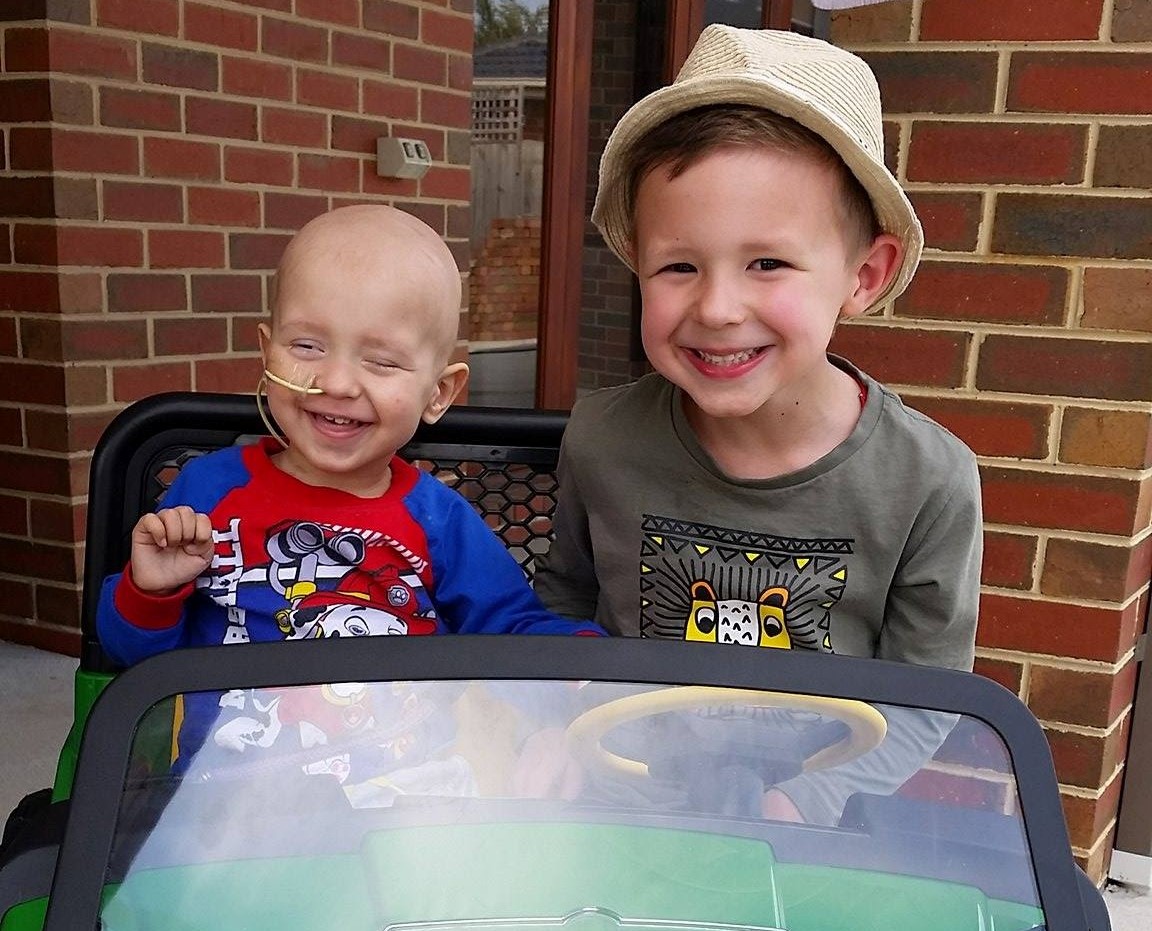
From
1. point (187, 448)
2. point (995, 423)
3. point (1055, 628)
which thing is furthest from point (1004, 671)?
point (187, 448)

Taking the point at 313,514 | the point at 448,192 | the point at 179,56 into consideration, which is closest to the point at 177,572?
the point at 313,514

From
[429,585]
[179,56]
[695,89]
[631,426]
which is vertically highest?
[179,56]

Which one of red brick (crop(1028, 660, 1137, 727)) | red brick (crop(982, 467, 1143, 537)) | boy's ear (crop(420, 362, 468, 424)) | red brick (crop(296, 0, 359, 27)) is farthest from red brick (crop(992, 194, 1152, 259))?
red brick (crop(296, 0, 359, 27))

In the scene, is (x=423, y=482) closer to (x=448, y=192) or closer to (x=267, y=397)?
(x=267, y=397)

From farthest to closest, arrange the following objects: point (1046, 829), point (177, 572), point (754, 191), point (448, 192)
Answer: point (448, 192) → point (177, 572) → point (754, 191) → point (1046, 829)

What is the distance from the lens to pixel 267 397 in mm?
1371

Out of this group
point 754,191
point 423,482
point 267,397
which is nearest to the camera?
point 754,191

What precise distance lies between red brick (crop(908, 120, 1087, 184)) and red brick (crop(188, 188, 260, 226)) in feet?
6.30

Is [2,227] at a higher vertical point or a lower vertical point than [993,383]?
higher

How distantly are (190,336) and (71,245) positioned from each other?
1.36 ft

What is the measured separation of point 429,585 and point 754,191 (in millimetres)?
655

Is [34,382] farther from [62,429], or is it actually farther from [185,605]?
[185,605]

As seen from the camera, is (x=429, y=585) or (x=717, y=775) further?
(x=429, y=585)

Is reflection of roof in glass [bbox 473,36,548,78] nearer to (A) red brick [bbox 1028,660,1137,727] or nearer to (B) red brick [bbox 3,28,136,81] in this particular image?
(B) red brick [bbox 3,28,136,81]
